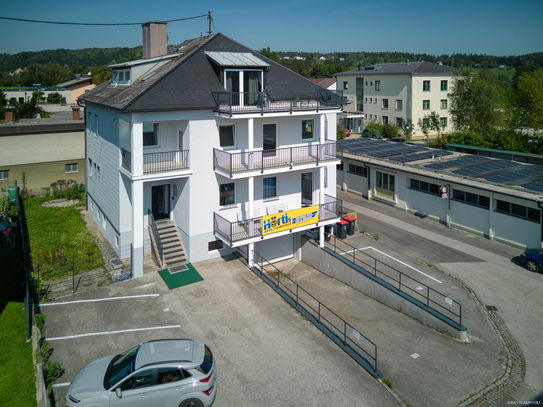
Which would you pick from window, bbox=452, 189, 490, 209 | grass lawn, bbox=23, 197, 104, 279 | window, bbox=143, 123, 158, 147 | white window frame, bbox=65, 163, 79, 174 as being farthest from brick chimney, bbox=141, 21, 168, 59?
window, bbox=452, 189, 490, 209

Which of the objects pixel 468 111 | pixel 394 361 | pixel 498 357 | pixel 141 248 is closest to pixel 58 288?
pixel 141 248

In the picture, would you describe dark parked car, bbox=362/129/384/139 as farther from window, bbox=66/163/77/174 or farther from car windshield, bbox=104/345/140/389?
car windshield, bbox=104/345/140/389

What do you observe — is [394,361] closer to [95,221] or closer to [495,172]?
[495,172]

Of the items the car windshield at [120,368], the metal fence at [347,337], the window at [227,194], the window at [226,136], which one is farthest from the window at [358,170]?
the car windshield at [120,368]

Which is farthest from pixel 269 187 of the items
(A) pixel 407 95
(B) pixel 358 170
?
(A) pixel 407 95

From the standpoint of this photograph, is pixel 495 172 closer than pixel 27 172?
Yes

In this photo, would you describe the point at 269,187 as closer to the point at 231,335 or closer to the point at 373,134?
the point at 231,335
